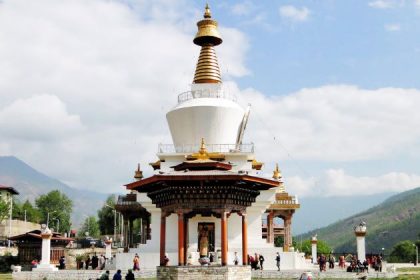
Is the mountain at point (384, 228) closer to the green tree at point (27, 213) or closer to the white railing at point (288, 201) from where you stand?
the green tree at point (27, 213)

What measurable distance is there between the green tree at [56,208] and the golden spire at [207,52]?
175 feet

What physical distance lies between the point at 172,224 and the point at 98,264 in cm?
666

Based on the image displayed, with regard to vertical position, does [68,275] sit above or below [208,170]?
below

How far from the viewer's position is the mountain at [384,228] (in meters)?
119

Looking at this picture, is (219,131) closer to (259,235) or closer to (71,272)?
(259,235)

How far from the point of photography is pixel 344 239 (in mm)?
163250

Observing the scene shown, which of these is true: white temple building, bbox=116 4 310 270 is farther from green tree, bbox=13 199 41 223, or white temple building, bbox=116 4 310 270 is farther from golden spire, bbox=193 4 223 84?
green tree, bbox=13 199 41 223

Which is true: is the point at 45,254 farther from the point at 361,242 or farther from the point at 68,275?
the point at 361,242

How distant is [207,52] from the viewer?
37062 millimetres

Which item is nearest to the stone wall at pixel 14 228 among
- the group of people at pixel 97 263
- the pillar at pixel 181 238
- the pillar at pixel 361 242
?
the group of people at pixel 97 263

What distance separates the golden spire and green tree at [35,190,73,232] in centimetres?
5319

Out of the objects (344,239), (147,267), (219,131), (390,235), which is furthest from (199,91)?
(344,239)

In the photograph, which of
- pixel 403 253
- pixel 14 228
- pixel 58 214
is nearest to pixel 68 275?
pixel 14 228

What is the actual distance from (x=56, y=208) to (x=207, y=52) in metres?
57.0
